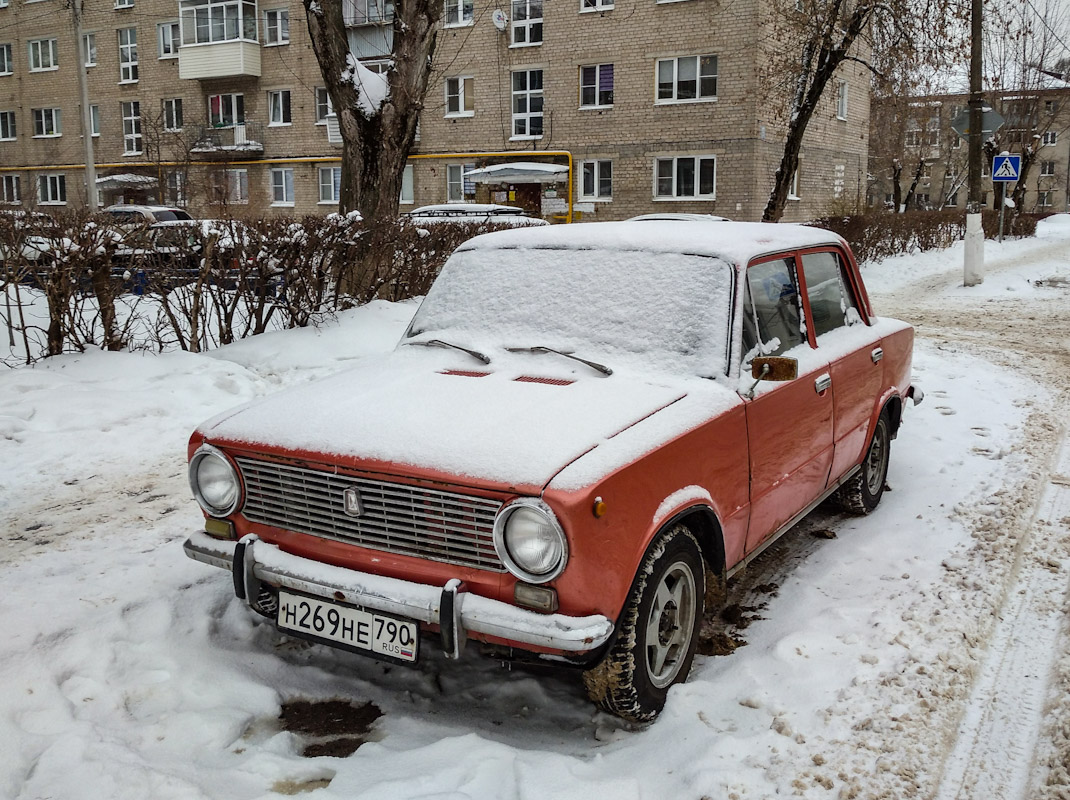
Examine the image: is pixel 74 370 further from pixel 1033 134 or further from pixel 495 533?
pixel 1033 134

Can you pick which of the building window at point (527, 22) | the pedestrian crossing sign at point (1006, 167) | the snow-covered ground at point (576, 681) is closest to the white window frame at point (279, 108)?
the building window at point (527, 22)

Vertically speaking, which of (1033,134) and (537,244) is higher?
(1033,134)

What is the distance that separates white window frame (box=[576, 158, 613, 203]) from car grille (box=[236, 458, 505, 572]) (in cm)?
2891

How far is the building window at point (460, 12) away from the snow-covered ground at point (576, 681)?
30353 millimetres

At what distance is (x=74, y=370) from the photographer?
768cm

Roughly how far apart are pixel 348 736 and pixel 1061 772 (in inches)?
91.2

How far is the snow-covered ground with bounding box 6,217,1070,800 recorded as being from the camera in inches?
113

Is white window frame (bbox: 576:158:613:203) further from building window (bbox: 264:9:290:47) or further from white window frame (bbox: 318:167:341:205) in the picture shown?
building window (bbox: 264:9:290:47)

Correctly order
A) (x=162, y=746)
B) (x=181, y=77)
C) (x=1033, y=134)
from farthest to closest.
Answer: (x=1033, y=134) → (x=181, y=77) → (x=162, y=746)

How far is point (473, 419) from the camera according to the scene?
323 centimetres

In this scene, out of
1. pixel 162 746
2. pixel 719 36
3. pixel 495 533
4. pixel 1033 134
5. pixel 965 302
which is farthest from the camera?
pixel 1033 134

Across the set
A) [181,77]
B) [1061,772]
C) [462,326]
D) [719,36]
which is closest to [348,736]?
[462,326]

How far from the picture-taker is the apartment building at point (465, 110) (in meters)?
29.6

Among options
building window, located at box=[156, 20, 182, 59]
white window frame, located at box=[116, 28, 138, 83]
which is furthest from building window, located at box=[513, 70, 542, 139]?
white window frame, located at box=[116, 28, 138, 83]
